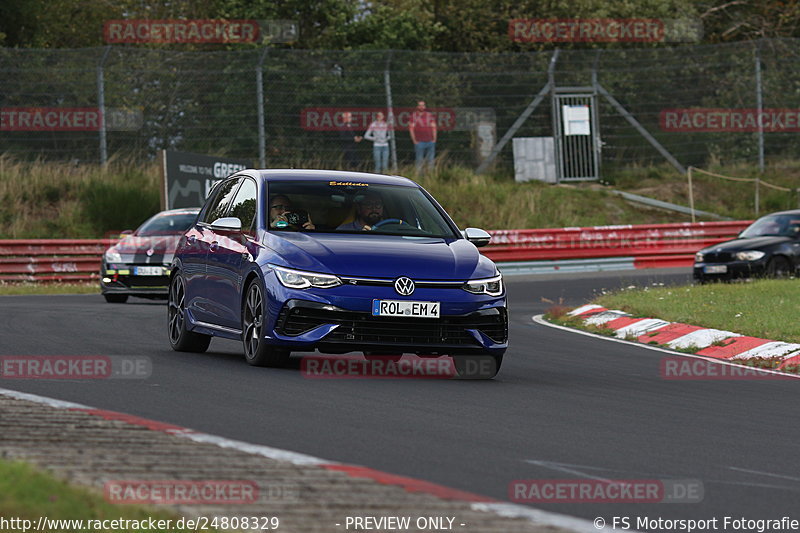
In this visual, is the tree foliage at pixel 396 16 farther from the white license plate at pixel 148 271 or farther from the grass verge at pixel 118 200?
the white license plate at pixel 148 271

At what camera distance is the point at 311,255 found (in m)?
11.0

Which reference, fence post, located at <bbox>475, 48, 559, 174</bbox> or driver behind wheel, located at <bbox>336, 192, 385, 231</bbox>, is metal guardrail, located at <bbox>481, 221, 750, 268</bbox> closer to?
fence post, located at <bbox>475, 48, 559, 174</bbox>

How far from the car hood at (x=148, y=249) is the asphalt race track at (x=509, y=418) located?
8.54m

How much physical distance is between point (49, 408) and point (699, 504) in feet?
11.4

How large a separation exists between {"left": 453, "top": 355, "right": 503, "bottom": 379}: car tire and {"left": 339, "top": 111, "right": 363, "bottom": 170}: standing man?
2058 cm

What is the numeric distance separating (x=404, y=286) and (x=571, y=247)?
69.9 feet

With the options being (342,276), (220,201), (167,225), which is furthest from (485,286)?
(167,225)

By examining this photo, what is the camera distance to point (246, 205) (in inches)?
488

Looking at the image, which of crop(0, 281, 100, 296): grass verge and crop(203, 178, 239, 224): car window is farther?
crop(0, 281, 100, 296): grass verge

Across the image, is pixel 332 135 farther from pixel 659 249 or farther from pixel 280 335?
pixel 280 335

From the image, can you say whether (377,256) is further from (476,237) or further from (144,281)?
(144,281)

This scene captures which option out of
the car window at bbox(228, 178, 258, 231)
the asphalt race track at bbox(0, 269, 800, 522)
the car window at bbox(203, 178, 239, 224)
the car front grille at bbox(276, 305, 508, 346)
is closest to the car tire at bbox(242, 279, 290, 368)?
the asphalt race track at bbox(0, 269, 800, 522)

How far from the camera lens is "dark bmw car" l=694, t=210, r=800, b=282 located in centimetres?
2416

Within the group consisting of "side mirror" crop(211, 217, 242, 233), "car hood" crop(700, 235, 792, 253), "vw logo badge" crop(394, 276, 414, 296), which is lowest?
"car hood" crop(700, 235, 792, 253)
